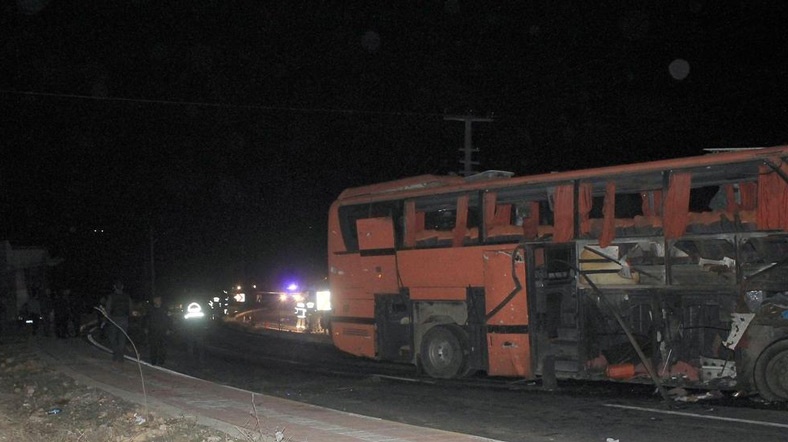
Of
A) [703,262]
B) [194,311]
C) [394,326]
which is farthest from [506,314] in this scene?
[194,311]

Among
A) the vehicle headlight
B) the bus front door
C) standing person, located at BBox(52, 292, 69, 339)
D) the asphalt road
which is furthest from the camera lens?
standing person, located at BBox(52, 292, 69, 339)

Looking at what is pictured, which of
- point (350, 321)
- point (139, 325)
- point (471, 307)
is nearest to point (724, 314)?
point (471, 307)

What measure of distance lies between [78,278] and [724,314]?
59.2m

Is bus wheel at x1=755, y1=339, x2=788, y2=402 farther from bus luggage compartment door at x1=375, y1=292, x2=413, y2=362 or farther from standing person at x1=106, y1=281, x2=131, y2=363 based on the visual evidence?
standing person at x1=106, y1=281, x2=131, y2=363

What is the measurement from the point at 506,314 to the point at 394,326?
10.6ft

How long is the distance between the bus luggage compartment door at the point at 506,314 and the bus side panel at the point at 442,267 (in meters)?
0.32

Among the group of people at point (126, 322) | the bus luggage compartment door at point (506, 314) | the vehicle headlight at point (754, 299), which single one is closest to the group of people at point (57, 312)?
the group of people at point (126, 322)

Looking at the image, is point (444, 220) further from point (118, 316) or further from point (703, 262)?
point (118, 316)

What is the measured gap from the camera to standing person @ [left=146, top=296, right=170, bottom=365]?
18203 millimetres

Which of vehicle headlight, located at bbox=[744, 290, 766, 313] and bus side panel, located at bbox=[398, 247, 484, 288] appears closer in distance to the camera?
vehicle headlight, located at bbox=[744, 290, 766, 313]

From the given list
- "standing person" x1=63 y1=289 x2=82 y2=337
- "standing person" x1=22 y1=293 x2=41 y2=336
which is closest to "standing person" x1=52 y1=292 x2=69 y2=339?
"standing person" x1=63 y1=289 x2=82 y2=337

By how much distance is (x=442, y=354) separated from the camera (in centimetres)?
1636

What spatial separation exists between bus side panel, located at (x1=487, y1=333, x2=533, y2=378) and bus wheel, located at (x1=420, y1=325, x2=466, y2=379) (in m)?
0.77

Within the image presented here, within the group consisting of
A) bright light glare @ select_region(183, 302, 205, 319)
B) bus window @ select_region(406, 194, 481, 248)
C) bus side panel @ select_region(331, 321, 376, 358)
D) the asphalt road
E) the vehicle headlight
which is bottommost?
the asphalt road
